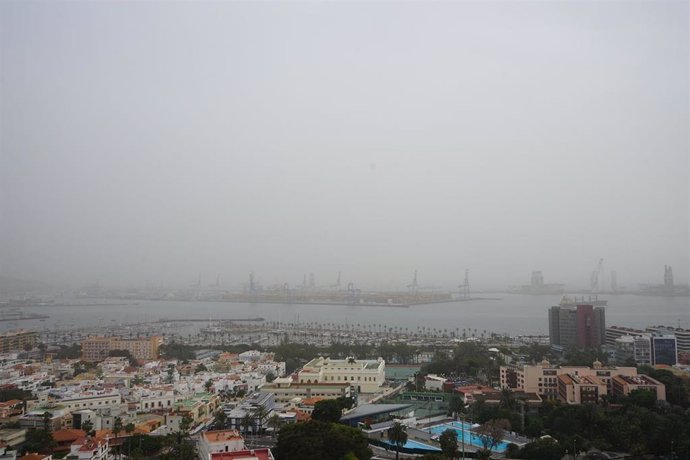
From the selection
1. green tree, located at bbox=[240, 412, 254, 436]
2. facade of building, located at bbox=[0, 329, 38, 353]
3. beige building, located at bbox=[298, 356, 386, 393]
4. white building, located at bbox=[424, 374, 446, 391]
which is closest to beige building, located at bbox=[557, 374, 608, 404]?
white building, located at bbox=[424, 374, 446, 391]

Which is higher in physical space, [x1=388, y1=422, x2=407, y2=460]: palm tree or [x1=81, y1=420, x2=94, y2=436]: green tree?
[x1=388, y1=422, x2=407, y2=460]: palm tree

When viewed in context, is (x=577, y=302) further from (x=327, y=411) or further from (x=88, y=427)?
(x=88, y=427)

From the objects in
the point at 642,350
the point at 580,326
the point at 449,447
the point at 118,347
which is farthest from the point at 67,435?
the point at 580,326

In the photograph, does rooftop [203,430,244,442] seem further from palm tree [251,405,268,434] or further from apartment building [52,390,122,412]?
apartment building [52,390,122,412]

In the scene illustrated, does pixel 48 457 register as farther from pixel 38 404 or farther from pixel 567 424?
pixel 567 424

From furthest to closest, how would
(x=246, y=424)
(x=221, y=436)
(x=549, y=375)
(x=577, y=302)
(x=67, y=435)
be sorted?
1. (x=577, y=302)
2. (x=549, y=375)
3. (x=246, y=424)
4. (x=67, y=435)
5. (x=221, y=436)

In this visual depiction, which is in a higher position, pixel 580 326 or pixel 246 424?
pixel 580 326

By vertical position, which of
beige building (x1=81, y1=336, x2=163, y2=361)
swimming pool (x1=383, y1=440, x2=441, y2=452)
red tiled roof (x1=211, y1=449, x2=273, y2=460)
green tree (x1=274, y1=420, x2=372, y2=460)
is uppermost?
red tiled roof (x1=211, y1=449, x2=273, y2=460)

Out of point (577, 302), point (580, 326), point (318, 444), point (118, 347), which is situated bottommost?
point (118, 347)
